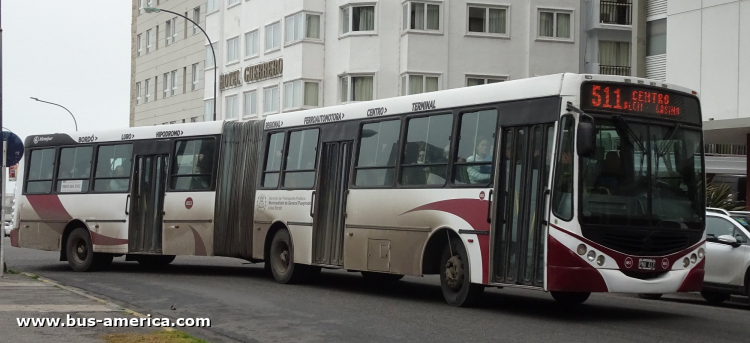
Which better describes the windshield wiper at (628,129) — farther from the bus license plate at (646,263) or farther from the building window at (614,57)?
the building window at (614,57)

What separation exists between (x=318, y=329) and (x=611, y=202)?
12.2 feet

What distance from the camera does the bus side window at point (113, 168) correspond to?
22469 mm

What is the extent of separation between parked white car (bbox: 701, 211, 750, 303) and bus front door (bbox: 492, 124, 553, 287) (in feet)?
17.5

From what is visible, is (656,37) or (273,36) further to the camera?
(273,36)

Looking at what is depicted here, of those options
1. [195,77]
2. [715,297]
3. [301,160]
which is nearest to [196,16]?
[195,77]

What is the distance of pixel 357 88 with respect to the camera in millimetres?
47312

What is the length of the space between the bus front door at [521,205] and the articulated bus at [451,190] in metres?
0.02

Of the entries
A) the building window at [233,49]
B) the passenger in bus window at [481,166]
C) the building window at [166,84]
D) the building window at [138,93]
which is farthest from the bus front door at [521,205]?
the building window at [138,93]

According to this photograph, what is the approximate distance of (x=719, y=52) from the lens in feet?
104

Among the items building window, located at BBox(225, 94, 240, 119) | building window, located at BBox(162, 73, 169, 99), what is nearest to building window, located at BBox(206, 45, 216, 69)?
building window, located at BBox(225, 94, 240, 119)

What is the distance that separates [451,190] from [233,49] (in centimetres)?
4347

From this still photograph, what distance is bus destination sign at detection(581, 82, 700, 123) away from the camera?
1327 cm

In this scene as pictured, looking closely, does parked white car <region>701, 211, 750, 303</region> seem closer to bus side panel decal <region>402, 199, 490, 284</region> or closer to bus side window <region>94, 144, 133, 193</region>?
bus side panel decal <region>402, 199, 490, 284</region>

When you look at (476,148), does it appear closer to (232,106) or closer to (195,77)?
(232,106)
